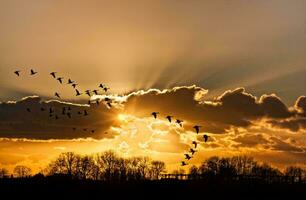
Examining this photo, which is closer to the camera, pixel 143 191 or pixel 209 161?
pixel 143 191

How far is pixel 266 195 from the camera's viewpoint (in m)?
71.8

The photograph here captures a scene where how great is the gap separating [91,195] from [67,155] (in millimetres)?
97968

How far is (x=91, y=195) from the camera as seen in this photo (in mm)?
72125

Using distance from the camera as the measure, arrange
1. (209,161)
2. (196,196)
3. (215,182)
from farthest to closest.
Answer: (209,161), (215,182), (196,196)

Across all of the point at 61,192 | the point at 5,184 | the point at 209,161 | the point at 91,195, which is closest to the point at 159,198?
the point at 91,195

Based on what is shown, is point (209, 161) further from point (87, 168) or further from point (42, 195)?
point (42, 195)

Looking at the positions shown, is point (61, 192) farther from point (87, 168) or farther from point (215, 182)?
point (87, 168)

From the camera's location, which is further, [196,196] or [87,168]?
[87,168]

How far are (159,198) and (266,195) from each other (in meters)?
14.2

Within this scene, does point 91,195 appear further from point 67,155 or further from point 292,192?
point 67,155

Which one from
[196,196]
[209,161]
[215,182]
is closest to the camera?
[196,196]

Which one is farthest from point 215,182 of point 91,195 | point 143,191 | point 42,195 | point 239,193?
point 42,195

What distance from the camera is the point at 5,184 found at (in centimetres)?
7750

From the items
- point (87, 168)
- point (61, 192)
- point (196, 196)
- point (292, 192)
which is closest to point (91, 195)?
point (61, 192)
